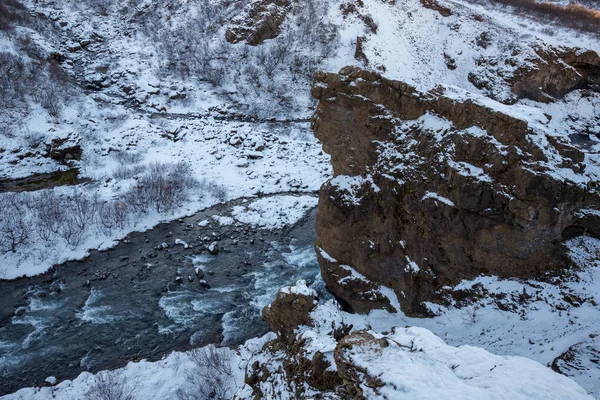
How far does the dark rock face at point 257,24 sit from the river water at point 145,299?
2767 centimetres

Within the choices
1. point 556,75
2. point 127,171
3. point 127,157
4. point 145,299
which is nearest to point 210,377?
point 145,299

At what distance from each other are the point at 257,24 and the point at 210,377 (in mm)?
38392

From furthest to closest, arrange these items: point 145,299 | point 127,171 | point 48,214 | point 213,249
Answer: point 127,171, point 48,214, point 213,249, point 145,299

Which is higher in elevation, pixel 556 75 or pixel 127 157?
pixel 556 75

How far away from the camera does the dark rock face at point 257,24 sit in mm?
40531

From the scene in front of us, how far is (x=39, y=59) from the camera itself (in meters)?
32.1

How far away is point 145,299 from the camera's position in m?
15.5

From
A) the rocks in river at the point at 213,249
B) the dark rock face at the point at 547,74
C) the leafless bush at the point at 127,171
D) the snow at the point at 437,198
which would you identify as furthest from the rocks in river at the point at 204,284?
the dark rock face at the point at 547,74

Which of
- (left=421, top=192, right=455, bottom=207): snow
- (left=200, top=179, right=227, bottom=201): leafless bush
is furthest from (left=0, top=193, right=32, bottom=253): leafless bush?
(left=421, top=192, right=455, bottom=207): snow

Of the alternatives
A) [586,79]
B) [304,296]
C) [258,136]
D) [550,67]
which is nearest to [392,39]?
[550,67]

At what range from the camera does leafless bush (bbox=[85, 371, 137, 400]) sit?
1069cm

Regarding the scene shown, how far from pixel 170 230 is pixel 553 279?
17282mm

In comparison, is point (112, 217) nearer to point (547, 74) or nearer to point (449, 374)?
point (449, 374)

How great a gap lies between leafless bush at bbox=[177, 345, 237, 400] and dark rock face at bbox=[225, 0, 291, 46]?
36.0m
